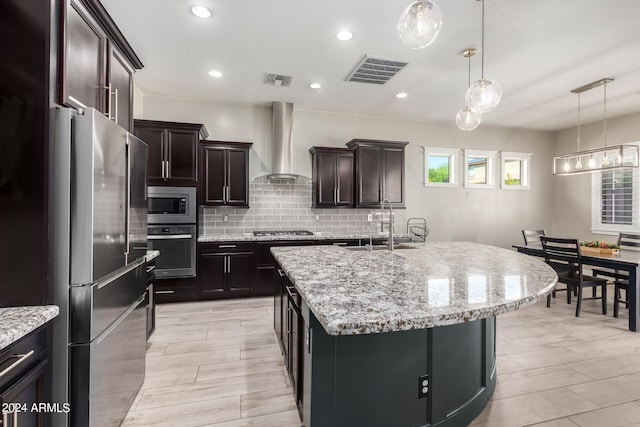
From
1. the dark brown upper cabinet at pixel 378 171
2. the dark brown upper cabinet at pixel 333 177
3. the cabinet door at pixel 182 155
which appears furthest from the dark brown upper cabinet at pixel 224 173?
the dark brown upper cabinet at pixel 378 171

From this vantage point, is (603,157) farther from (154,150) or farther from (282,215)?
(154,150)

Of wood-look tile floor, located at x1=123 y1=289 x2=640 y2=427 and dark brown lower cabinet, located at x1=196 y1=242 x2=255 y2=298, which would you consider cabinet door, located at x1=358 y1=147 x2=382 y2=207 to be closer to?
dark brown lower cabinet, located at x1=196 y1=242 x2=255 y2=298

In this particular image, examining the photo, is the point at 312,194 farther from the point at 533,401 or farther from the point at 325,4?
the point at 533,401

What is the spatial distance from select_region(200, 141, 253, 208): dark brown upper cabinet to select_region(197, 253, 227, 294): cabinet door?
30.6 inches

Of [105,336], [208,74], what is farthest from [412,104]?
[105,336]

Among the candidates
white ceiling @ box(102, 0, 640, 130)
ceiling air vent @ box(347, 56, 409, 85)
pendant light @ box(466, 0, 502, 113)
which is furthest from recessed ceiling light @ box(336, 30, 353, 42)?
pendant light @ box(466, 0, 502, 113)

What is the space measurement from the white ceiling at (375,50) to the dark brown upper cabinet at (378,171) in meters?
0.67

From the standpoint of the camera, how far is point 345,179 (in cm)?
481

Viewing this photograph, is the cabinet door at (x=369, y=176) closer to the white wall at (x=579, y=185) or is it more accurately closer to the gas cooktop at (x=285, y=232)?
the gas cooktop at (x=285, y=232)

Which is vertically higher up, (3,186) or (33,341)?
(3,186)

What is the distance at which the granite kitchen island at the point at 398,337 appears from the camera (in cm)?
112

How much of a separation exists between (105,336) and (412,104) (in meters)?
4.77

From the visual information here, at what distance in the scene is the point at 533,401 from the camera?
201 centimetres

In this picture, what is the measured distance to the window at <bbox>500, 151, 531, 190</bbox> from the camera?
604 centimetres
